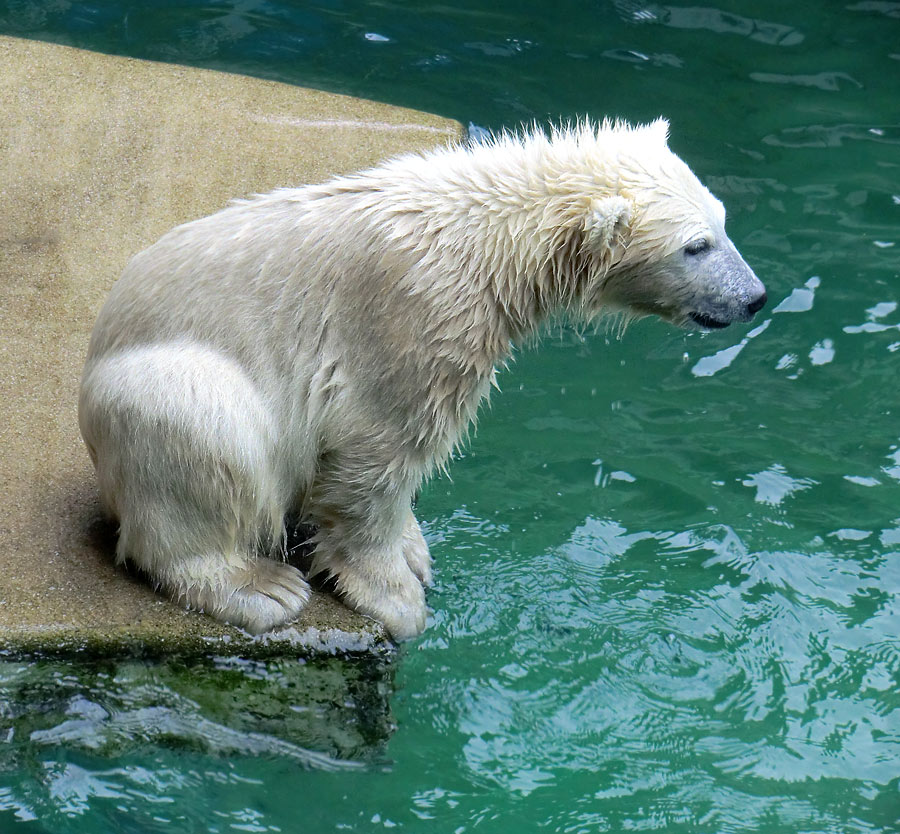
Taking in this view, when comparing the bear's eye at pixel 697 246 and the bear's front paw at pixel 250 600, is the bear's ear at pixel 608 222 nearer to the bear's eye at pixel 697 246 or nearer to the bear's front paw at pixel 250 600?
the bear's eye at pixel 697 246

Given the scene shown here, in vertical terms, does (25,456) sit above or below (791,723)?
above

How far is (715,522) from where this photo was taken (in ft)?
16.7

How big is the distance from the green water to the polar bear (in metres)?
0.62

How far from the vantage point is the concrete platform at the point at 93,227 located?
3754 millimetres

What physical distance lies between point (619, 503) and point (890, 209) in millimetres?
3039

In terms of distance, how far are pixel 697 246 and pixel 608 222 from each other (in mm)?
379

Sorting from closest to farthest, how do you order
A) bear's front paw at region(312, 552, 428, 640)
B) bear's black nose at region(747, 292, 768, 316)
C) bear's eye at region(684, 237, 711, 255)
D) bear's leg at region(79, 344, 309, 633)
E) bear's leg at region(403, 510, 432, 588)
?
bear's leg at region(79, 344, 309, 633) < bear's eye at region(684, 237, 711, 255) < bear's black nose at region(747, 292, 768, 316) < bear's front paw at region(312, 552, 428, 640) < bear's leg at region(403, 510, 432, 588)

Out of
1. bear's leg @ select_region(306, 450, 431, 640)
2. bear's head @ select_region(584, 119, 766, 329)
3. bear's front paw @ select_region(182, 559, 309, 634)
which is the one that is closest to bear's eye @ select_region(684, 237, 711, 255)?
bear's head @ select_region(584, 119, 766, 329)

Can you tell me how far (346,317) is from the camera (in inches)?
144

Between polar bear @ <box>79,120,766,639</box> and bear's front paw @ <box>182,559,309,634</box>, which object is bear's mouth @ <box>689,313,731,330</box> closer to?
polar bear @ <box>79,120,766,639</box>

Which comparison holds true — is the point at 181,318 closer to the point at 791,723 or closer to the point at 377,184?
the point at 377,184

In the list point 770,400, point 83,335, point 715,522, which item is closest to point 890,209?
point 770,400

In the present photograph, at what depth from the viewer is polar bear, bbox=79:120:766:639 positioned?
3.58m

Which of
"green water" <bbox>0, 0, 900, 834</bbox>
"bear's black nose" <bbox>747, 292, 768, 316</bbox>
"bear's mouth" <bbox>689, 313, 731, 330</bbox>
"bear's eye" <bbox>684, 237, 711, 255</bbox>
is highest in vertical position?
"bear's eye" <bbox>684, 237, 711, 255</bbox>
